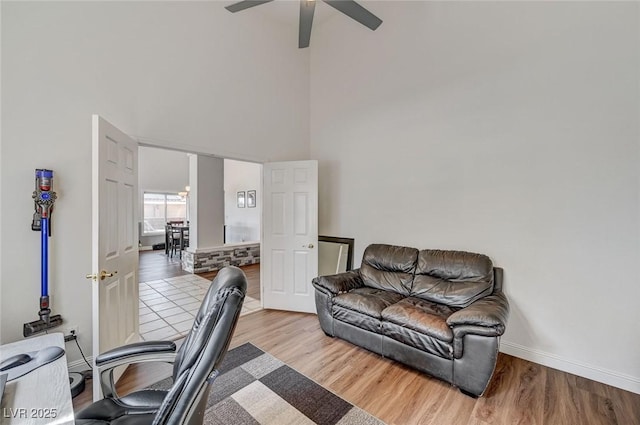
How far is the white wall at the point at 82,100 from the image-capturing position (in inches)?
77.3

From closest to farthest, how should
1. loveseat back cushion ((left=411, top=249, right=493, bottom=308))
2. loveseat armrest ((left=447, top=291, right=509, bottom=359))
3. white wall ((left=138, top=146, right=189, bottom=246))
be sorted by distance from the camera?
loveseat armrest ((left=447, top=291, right=509, bottom=359)) → loveseat back cushion ((left=411, top=249, right=493, bottom=308)) → white wall ((left=138, top=146, right=189, bottom=246))

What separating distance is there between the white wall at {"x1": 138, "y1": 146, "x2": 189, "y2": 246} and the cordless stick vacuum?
7.32 m

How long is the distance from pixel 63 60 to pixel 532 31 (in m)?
4.11

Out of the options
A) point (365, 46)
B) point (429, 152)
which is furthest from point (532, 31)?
point (365, 46)

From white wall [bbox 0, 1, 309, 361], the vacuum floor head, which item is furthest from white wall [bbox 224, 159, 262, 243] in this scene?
the vacuum floor head

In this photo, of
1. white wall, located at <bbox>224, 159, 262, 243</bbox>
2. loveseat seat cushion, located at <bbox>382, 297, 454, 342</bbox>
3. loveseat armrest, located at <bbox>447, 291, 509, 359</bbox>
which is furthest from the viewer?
white wall, located at <bbox>224, 159, 262, 243</bbox>

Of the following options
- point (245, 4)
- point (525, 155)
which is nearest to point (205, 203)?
point (245, 4)

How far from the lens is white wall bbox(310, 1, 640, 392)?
2091 millimetres

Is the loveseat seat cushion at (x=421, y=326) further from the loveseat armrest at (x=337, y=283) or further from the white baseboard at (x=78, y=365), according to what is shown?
the white baseboard at (x=78, y=365)

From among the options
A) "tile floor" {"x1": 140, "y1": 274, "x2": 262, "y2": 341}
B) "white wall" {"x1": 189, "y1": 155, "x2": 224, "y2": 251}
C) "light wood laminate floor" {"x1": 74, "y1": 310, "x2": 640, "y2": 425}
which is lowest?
"light wood laminate floor" {"x1": 74, "y1": 310, "x2": 640, "y2": 425}

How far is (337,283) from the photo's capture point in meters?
2.90

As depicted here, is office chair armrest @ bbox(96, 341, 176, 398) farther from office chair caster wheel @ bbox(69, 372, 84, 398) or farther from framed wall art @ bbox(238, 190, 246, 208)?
framed wall art @ bbox(238, 190, 246, 208)

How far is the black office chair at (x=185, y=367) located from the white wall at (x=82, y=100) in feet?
4.88

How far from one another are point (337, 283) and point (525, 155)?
2.24 m
